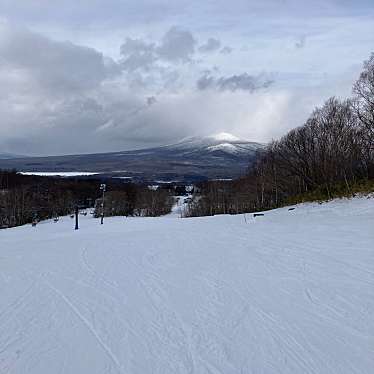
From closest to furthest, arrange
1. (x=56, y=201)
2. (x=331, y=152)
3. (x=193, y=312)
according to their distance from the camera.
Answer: (x=193, y=312)
(x=331, y=152)
(x=56, y=201)

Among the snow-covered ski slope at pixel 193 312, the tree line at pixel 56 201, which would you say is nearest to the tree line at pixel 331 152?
the snow-covered ski slope at pixel 193 312

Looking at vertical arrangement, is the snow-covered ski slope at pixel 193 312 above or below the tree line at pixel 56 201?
below

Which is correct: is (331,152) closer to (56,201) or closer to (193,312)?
(193,312)

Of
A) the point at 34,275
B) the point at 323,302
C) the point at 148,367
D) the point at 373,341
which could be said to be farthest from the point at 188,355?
the point at 34,275

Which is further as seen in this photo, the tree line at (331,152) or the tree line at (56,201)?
the tree line at (56,201)

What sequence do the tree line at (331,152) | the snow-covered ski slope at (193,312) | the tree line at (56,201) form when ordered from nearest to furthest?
the snow-covered ski slope at (193,312), the tree line at (331,152), the tree line at (56,201)

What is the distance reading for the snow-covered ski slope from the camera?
5.23m

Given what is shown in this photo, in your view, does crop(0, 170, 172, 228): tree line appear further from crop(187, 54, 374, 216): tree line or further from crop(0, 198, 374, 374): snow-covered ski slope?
crop(0, 198, 374, 374): snow-covered ski slope

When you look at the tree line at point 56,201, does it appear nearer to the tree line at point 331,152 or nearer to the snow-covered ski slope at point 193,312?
the tree line at point 331,152

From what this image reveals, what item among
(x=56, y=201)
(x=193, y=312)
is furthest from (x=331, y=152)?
(x=56, y=201)

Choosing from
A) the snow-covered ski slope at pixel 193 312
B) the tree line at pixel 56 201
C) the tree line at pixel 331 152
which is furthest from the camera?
the tree line at pixel 56 201

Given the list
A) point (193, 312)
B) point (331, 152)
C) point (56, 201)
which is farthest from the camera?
point (56, 201)

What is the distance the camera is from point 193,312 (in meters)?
7.14

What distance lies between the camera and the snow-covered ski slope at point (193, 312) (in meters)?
5.23
